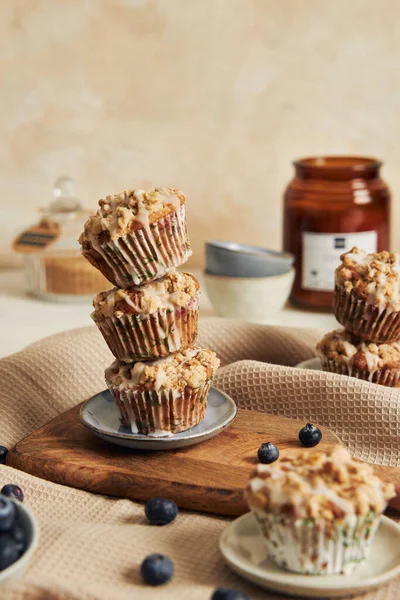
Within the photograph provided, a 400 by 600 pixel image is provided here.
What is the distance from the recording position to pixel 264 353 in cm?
196

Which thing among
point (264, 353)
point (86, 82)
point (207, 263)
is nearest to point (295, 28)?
point (86, 82)

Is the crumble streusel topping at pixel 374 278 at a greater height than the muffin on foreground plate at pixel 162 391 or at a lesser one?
greater

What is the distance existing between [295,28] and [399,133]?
453 mm

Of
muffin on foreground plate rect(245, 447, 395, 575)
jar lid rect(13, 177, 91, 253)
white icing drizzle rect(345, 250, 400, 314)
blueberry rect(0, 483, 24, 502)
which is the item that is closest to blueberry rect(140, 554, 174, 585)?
muffin on foreground plate rect(245, 447, 395, 575)

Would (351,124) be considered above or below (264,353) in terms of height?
above

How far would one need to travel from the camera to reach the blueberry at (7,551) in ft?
3.64

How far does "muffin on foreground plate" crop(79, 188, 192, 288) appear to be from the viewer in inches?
54.9

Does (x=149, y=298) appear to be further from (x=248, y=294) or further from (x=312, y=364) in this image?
(x=248, y=294)

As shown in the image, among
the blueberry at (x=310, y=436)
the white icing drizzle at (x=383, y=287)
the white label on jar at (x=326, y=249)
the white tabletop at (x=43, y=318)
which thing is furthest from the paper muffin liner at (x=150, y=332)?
the white label on jar at (x=326, y=249)

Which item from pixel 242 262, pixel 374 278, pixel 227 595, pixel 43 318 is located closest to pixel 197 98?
pixel 242 262

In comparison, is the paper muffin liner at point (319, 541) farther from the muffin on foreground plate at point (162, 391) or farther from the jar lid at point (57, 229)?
the jar lid at point (57, 229)

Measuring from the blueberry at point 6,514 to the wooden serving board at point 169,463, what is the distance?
0.25 meters

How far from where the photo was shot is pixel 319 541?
3.57 feet

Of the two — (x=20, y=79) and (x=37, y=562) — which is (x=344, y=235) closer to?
(x=20, y=79)
